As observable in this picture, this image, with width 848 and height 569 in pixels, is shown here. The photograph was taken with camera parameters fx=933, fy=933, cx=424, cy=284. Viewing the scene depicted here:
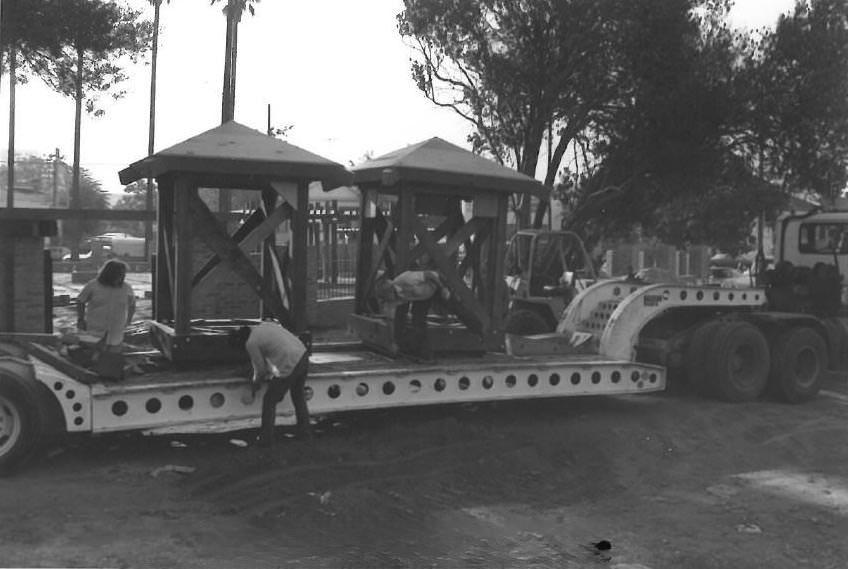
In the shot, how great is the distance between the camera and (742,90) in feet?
56.4

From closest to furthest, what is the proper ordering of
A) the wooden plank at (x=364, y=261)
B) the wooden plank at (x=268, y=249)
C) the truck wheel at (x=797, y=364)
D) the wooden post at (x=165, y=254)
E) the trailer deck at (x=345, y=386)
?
the trailer deck at (x=345, y=386) → the wooden post at (x=165, y=254) → the wooden plank at (x=268, y=249) → the wooden plank at (x=364, y=261) → the truck wheel at (x=797, y=364)

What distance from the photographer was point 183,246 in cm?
812

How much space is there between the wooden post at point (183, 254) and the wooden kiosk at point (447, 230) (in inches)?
79.8

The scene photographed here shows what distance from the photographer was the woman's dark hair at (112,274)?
8016 millimetres

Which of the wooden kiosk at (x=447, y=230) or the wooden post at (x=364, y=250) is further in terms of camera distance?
the wooden post at (x=364, y=250)

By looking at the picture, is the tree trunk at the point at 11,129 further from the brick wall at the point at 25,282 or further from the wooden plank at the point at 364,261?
the wooden plank at the point at 364,261

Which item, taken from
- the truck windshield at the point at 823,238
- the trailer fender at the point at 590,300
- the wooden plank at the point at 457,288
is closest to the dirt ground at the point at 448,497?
the wooden plank at the point at 457,288

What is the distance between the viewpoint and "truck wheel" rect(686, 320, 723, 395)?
10.8m

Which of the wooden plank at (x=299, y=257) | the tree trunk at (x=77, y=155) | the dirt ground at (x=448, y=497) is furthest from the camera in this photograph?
the tree trunk at (x=77, y=155)

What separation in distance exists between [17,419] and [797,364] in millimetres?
8895

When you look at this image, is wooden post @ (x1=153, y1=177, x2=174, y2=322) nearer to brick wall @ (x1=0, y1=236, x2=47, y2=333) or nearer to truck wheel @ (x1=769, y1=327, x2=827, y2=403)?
brick wall @ (x1=0, y1=236, x2=47, y2=333)

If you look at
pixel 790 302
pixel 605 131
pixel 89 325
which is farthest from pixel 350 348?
pixel 605 131

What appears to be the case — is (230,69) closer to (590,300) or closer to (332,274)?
(332,274)

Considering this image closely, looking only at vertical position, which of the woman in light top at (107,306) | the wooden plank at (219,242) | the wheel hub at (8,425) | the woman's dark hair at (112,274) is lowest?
the wheel hub at (8,425)
